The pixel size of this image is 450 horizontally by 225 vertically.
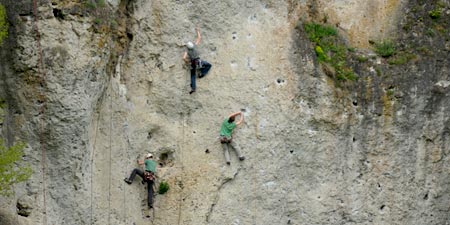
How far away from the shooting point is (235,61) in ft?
49.1

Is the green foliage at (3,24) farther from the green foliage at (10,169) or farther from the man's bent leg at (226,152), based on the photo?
the man's bent leg at (226,152)

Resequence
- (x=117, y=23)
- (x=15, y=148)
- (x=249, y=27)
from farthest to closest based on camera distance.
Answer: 1. (x=249, y=27)
2. (x=117, y=23)
3. (x=15, y=148)

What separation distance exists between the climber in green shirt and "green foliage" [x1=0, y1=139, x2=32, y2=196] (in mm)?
3576

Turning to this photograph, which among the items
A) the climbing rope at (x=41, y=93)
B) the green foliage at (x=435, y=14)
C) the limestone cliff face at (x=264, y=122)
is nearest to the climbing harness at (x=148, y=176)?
the limestone cliff face at (x=264, y=122)

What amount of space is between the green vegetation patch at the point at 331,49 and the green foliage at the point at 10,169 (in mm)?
5844

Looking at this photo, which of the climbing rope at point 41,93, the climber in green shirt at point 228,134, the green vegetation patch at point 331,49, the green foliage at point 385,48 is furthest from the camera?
the green foliage at point 385,48

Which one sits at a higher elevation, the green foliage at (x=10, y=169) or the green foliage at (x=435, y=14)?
the green foliage at (x=435, y=14)

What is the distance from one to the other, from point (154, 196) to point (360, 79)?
14.7 feet

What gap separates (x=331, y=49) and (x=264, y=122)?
196 cm

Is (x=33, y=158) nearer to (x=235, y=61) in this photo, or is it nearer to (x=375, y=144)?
(x=235, y=61)

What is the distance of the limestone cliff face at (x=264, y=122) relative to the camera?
14.4 metres

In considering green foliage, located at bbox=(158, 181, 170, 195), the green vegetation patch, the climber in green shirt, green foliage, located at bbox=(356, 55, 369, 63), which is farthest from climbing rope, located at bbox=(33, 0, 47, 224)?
green foliage, located at bbox=(356, 55, 369, 63)

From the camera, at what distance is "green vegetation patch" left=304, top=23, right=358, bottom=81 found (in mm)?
15031

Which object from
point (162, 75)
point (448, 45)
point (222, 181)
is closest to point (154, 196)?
point (222, 181)
